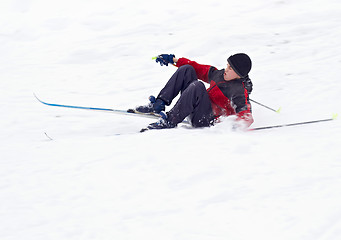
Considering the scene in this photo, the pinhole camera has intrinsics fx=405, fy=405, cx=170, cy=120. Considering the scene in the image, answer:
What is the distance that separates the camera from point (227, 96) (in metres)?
4.56

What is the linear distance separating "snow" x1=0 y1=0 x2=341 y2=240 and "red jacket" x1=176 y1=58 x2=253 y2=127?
195 millimetres

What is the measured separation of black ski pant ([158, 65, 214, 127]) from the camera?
4.46 meters

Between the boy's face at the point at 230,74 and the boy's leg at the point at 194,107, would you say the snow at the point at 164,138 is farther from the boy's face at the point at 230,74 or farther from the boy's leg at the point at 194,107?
the boy's face at the point at 230,74

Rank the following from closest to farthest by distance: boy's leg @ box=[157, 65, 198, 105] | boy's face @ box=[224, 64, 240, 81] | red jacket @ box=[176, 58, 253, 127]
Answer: red jacket @ box=[176, 58, 253, 127] → boy's face @ box=[224, 64, 240, 81] → boy's leg @ box=[157, 65, 198, 105]

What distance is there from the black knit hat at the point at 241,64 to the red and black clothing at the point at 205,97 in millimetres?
138

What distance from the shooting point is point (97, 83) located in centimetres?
686

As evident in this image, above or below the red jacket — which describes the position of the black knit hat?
above

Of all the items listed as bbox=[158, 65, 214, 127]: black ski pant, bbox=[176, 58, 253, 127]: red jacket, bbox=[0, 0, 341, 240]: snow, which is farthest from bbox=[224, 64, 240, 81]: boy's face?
bbox=[0, 0, 341, 240]: snow

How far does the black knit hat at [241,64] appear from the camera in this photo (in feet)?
14.4

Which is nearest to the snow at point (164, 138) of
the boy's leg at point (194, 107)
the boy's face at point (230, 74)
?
the boy's leg at point (194, 107)

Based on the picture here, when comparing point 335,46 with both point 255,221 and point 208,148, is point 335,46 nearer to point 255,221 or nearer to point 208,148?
point 208,148

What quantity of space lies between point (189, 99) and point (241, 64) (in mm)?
677

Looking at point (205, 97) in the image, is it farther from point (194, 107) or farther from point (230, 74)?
point (230, 74)

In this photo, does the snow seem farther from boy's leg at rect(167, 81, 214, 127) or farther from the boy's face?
the boy's face
